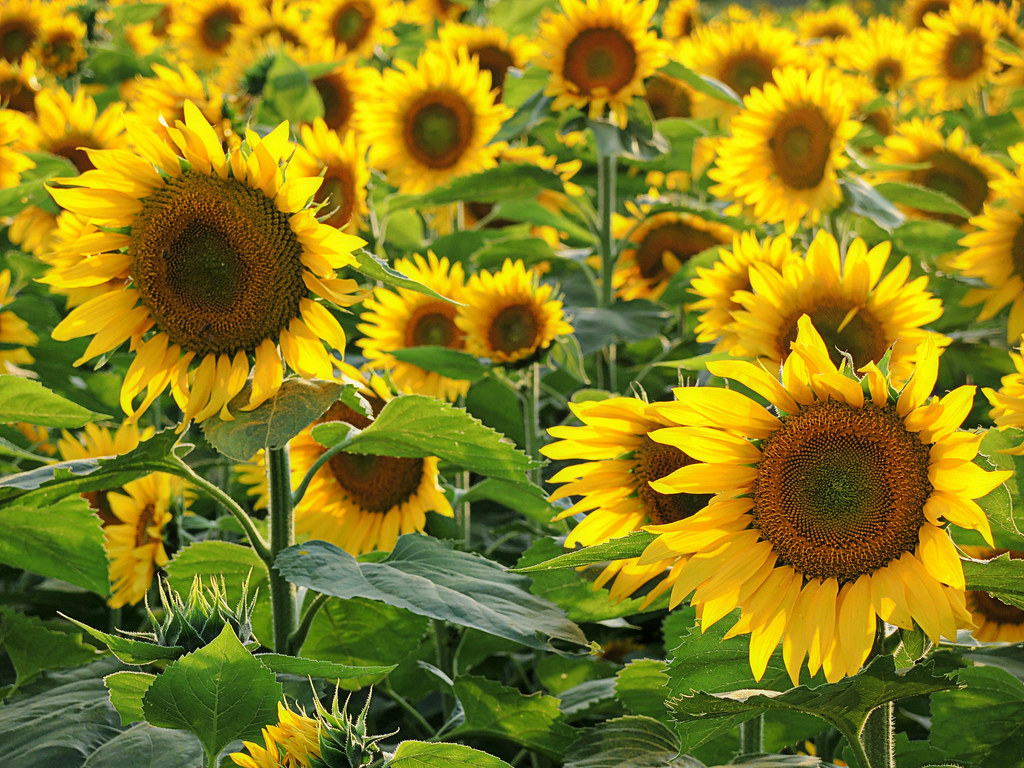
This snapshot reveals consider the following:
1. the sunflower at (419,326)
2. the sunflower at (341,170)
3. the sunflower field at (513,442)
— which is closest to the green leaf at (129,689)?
the sunflower field at (513,442)

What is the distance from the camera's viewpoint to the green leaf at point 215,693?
1.06 metres

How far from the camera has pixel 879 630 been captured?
112cm

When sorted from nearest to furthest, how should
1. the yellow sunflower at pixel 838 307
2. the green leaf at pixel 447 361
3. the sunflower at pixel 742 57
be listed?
1. the yellow sunflower at pixel 838 307
2. the green leaf at pixel 447 361
3. the sunflower at pixel 742 57

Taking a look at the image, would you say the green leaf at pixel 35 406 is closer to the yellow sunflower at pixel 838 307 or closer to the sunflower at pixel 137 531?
the sunflower at pixel 137 531

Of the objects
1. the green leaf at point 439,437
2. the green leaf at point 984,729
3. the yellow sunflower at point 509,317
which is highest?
the yellow sunflower at point 509,317

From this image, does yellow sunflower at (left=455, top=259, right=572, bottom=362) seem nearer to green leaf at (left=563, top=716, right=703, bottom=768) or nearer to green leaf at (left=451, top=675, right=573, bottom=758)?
green leaf at (left=451, top=675, right=573, bottom=758)

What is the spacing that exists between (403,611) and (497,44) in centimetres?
225

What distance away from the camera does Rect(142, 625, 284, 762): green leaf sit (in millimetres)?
1064

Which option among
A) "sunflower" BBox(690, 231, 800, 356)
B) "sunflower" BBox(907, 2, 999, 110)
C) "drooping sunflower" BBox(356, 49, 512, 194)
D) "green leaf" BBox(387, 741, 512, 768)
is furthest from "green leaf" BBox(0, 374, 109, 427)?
"sunflower" BBox(907, 2, 999, 110)

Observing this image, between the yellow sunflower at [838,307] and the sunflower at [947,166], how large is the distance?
130 centimetres

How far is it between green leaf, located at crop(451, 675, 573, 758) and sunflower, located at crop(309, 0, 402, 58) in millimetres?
2765

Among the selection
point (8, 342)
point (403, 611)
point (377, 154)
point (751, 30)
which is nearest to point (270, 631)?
point (403, 611)

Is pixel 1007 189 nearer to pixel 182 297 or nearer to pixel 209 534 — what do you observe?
pixel 182 297

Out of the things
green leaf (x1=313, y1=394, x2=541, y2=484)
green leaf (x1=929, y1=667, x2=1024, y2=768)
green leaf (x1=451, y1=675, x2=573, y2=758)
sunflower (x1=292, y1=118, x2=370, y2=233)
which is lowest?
green leaf (x1=451, y1=675, x2=573, y2=758)
